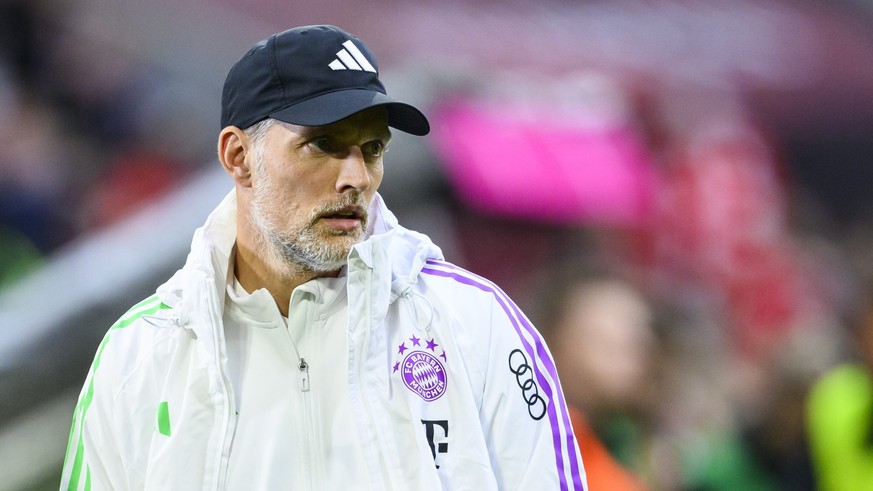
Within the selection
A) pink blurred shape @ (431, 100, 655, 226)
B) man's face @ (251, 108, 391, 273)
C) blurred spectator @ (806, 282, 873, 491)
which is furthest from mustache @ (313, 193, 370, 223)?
blurred spectator @ (806, 282, 873, 491)

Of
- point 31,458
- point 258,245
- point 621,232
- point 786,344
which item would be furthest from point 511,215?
point 258,245

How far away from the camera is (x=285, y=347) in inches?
52.1

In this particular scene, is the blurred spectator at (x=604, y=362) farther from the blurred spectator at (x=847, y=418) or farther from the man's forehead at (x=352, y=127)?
the man's forehead at (x=352, y=127)

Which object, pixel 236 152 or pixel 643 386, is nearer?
pixel 236 152

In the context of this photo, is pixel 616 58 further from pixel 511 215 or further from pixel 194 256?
pixel 194 256

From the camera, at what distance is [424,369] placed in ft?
4.17

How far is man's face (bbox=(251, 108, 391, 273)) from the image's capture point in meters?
1.30

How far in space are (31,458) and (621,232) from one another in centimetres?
161

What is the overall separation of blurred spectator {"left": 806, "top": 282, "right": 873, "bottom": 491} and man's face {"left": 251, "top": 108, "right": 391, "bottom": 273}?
2060 millimetres

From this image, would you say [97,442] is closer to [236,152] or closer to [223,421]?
[223,421]

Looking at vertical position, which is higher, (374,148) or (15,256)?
(15,256)

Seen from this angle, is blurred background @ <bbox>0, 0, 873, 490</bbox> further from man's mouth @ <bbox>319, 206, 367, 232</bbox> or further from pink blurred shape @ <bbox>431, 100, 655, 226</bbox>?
man's mouth @ <bbox>319, 206, 367, 232</bbox>

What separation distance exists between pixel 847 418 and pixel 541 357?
6.41 ft

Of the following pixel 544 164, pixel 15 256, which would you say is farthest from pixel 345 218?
pixel 544 164
